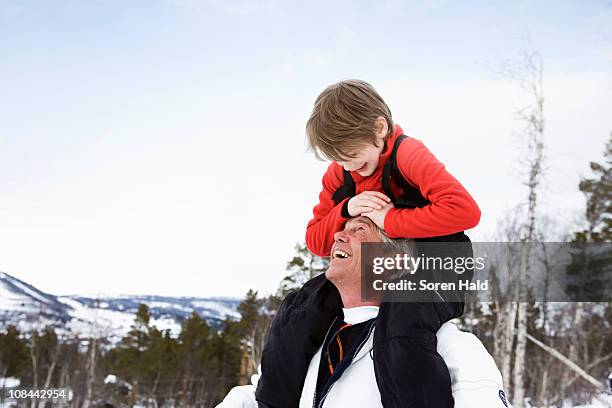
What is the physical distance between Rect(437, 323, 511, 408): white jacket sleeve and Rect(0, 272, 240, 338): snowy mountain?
17363 millimetres

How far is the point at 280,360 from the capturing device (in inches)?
66.6

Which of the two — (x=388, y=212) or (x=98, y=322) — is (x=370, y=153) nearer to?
(x=388, y=212)

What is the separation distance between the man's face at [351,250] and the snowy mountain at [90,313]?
55.9 ft

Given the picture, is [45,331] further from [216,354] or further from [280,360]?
[280,360]

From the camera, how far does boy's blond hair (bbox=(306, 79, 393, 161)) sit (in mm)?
1583

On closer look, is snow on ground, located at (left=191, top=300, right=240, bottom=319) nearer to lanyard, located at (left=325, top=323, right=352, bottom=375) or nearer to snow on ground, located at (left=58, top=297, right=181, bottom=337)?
snow on ground, located at (left=58, top=297, right=181, bottom=337)

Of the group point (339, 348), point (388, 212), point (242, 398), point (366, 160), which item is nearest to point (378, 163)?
point (366, 160)

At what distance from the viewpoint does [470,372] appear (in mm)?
1391

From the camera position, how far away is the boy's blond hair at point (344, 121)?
62.3 inches

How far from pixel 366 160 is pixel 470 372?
614mm

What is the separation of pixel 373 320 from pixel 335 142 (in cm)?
51

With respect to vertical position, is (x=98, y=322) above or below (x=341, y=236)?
below

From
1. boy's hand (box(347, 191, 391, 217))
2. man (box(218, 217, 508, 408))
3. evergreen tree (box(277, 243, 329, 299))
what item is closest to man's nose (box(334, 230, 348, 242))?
man (box(218, 217, 508, 408))

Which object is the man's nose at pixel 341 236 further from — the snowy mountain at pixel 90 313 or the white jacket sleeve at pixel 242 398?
the snowy mountain at pixel 90 313
